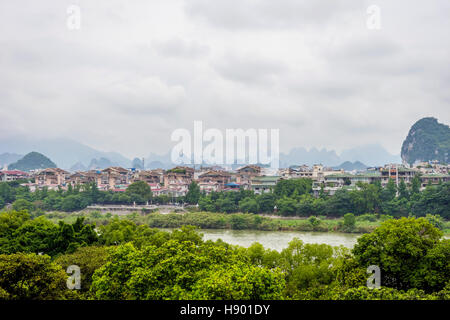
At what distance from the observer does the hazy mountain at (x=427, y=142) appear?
4588cm

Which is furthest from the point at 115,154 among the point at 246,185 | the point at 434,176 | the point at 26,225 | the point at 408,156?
the point at 26,225

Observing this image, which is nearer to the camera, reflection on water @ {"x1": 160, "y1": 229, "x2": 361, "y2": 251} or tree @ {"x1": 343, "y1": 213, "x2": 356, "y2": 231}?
reflection on water @ {"x1": 160, "y1": 229, "x2": 361, "y2": 251}

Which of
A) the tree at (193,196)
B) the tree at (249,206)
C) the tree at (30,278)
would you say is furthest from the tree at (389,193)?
the tree at (30,278)

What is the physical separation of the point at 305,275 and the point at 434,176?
64.9ft

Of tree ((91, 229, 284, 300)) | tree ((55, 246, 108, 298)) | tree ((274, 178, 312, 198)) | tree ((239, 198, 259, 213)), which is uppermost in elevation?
tree ((274, 178, 312, 198))

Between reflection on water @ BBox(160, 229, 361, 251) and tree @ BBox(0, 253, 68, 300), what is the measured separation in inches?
323

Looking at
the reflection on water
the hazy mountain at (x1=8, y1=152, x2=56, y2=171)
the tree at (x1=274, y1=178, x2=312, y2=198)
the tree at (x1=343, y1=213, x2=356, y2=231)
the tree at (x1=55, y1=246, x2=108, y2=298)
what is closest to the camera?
the tree at (x1=55, y1=246, x2=108, y2=298)

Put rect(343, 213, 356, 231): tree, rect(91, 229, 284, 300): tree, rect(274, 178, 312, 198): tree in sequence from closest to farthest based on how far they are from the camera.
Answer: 1. rect(91, 229, 284, 300): tree
2. rect(343, 213, 356, 231): tree
3. rect(274, 178, 312, 198): tree

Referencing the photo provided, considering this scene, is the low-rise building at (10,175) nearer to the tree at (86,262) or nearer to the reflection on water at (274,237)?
the reflection on water at (274,237)

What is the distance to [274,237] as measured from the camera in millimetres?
14945

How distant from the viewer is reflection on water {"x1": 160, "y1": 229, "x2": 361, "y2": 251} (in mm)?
13430

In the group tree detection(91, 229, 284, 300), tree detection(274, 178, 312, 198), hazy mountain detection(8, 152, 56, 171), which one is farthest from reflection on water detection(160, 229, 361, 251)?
hazy mountain detection(8, 152, 56, 171)

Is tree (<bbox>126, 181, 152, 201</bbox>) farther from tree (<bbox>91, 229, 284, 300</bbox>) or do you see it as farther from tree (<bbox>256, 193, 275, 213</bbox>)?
tree (<bbox>91, 229, 284, 300</bbox>)

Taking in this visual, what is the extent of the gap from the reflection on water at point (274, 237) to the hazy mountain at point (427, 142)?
1419 inches
